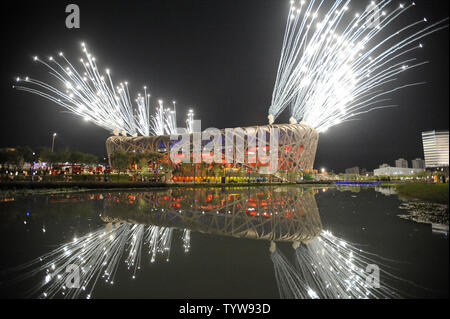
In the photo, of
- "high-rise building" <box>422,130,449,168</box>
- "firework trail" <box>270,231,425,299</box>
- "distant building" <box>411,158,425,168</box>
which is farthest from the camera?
"distant building" <box>411,158,425,168</box>

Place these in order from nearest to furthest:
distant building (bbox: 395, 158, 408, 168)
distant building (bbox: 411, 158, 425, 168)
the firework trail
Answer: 1. the firework trail
2. distant building (bbox: 411, 158, 425, 168)
3. distant building (bbox: 395, 158, 408, 168)

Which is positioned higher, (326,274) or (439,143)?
(439,143)

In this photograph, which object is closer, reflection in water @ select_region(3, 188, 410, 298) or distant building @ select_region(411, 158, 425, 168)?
reflection in water @ select_region(3, 188, 410, 298)

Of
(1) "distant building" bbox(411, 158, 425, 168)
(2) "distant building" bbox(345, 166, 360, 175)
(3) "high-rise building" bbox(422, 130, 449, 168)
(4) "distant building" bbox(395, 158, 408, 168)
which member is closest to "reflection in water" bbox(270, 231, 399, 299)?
(3) "high-rise building" bbox(422, 130, 449, 168)

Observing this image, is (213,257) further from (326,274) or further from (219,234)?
(326,274)

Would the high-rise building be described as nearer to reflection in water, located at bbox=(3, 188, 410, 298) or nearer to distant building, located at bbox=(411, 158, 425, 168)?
reflection in water, located at bbox=(3, 188, 410, 298)

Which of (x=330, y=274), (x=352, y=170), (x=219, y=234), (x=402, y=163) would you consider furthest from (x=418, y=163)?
(x=330, y=274)

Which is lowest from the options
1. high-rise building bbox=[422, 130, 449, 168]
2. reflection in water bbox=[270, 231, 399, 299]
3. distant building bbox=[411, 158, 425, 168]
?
reflection in water bbox=[270, 231, 399, 299]

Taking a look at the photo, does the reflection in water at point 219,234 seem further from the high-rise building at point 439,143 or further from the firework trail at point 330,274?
the high-rise building at point 439,143

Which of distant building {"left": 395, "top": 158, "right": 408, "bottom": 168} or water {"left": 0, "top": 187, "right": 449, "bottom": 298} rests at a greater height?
distant building {"left": 395, "top": 158, "right": 408, "bottom": 168}

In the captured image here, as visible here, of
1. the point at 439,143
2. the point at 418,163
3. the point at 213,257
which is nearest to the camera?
the point at 213,257
